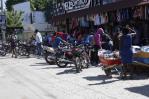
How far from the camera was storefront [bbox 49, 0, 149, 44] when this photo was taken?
23633 millimetres

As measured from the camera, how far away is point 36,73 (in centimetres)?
1922

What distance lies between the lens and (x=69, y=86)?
14773mm

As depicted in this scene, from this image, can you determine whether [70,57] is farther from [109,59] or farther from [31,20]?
[31,20]

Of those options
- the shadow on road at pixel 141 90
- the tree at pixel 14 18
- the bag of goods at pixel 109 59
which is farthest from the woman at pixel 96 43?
the tree at pixel 14 18

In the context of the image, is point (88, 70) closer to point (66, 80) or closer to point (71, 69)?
point (71, 69)

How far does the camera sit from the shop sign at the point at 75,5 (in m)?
30.4

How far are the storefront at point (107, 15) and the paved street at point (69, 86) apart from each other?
218 inches


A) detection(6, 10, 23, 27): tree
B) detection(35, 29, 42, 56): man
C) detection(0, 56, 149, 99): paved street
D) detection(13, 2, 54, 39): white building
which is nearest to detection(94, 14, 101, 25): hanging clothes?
detection(35, 29, 42, 56): man

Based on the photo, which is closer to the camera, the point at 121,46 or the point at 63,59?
the point at 121,46

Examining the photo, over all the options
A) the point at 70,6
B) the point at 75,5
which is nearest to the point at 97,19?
the point at 75,5

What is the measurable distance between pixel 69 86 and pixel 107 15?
13636 mm

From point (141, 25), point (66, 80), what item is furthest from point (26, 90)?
point (141, 25)

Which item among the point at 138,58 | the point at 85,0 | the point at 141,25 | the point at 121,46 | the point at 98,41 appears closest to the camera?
the point at 121,46

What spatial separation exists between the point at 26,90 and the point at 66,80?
2.39 metres
